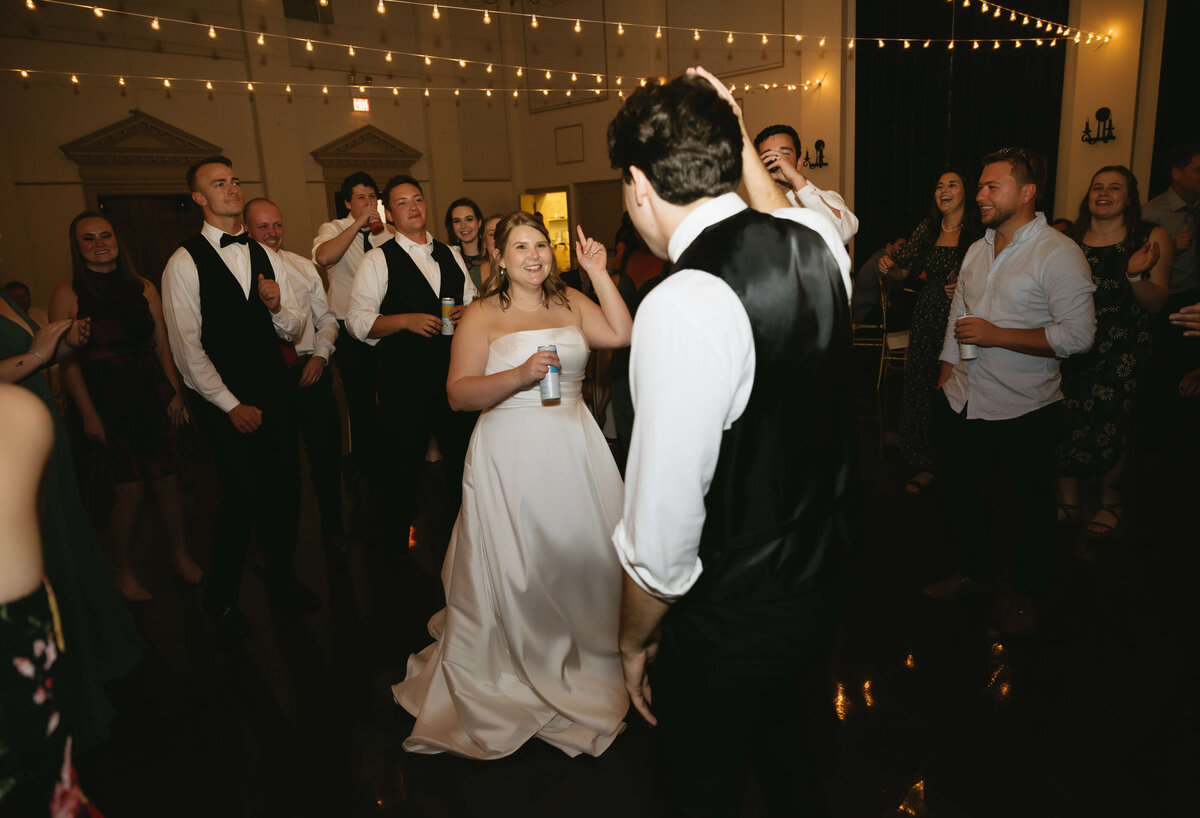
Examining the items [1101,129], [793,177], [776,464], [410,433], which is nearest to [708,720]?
[776,464]

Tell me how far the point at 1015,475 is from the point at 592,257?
5.29 feet

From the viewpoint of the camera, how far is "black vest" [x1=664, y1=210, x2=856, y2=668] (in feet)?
3.45

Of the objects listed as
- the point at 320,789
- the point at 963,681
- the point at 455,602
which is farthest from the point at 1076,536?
the point at 320,789

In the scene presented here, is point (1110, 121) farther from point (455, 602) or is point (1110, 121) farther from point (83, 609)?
point (83, 609)

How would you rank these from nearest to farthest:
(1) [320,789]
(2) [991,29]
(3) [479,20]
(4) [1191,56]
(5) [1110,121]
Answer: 1. (1) [320,789]
2. (4) [1191,56]
3. (5) [1110,121]
4. (2) [991,29]
5. (3) [479,20]

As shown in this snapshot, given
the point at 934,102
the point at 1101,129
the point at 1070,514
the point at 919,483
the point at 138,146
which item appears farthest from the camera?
the point at 138,146

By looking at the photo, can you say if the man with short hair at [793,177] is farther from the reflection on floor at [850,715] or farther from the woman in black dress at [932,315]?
the reflection on floor at [850,715]

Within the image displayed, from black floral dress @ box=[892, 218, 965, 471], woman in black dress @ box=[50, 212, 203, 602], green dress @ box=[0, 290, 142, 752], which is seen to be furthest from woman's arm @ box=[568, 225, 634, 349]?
woman in black dress @ box=[50, 212, 203, 602]

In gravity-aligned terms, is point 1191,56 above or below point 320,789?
above

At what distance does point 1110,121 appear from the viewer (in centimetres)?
665

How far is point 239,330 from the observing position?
274 cm

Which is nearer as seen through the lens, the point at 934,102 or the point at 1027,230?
the point at 1027,230

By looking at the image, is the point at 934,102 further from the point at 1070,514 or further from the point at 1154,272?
the point at 1070,514

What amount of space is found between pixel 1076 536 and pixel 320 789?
316 centimetres
